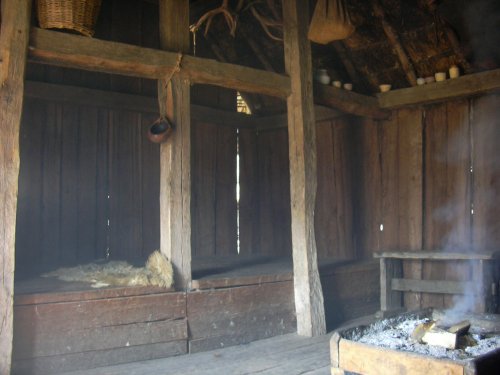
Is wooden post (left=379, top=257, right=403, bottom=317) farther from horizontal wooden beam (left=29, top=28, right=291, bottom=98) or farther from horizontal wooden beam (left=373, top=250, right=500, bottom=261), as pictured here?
horizontal wooden beam (left=29, top=28, right=291, bottom=98)

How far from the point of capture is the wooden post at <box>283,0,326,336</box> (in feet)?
17.2

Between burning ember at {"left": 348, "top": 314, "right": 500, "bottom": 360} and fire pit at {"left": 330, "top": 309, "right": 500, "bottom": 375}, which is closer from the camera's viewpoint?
fire pit at {"left": 330, "top": 309, "right": 500, "bottom": 375}

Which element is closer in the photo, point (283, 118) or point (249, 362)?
point (249, 362)

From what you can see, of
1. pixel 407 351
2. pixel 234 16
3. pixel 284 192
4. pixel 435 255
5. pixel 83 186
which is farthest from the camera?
pixel 284 192

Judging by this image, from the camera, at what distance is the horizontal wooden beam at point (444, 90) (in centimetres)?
577

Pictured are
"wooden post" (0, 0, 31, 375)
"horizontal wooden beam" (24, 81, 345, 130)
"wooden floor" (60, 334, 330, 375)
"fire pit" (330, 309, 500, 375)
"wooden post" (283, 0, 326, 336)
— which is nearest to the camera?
"fire pit" (330, 309, 500, 375)

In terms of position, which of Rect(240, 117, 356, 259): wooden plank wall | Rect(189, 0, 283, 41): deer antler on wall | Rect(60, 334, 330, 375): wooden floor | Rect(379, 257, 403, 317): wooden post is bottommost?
Rect(60, 334, 330, 375): wooden floor

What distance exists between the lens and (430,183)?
650cm

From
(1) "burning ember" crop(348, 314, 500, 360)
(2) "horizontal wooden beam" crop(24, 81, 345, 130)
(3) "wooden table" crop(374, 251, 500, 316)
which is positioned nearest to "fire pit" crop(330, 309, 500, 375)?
(1) "burning ember" crop(348, 314, 500, 360)

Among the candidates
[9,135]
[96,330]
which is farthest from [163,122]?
[96,330]

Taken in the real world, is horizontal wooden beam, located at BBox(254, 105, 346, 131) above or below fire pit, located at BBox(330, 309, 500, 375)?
above

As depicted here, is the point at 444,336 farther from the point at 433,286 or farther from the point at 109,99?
the point at 109,99

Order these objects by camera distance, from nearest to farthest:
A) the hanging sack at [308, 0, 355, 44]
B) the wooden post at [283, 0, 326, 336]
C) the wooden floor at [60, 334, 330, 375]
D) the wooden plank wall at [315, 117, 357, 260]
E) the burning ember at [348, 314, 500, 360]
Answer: the burning ember at [348, 314, 500, 360]
the wooden floor at [60, 334, 330, 375]
the hanging sack at [308, 0, 355, 44]
the wooden post at [283, 0, 326, 336]
the wooden plank wall at [315, 117, 357, 260]

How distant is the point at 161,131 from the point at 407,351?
102 inches
